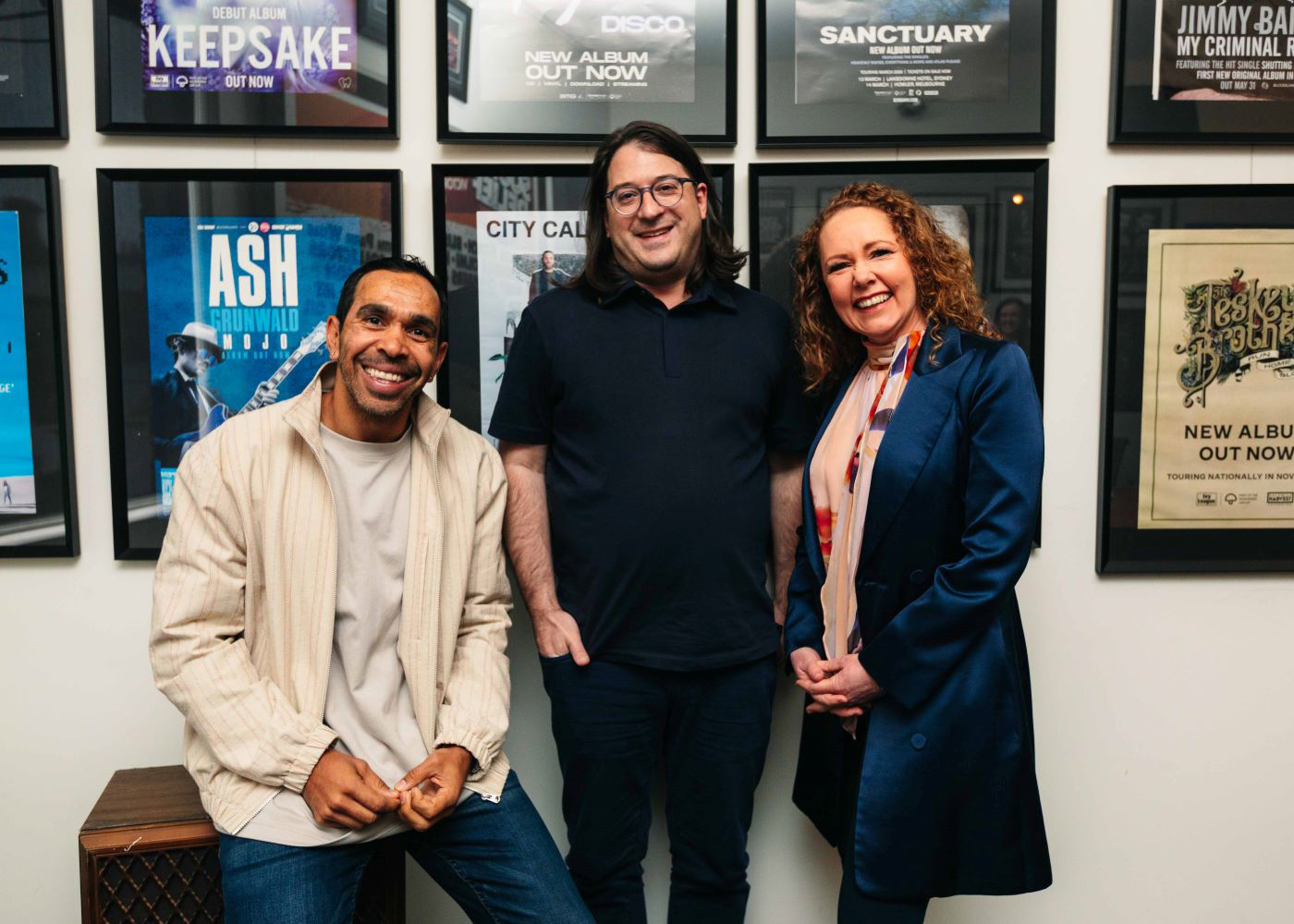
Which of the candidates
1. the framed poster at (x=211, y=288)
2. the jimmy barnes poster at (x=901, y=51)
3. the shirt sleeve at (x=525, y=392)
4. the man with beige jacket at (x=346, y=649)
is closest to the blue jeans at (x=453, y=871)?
the man with beige jacket at (x=346, y=649)

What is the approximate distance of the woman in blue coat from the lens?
4.90 ft

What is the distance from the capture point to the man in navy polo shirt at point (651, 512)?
170cm

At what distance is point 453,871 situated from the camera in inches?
62.6

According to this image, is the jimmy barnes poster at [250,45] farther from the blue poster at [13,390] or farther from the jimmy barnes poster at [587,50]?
the blue poster at [13,390]

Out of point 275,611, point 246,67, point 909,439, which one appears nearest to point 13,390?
point 246,67

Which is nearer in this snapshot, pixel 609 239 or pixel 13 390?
pixel 609 239

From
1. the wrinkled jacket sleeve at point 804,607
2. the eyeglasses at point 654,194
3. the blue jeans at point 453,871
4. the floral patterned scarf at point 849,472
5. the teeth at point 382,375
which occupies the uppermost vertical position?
the eyeglasses at point 654,194

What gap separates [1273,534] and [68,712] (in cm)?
262

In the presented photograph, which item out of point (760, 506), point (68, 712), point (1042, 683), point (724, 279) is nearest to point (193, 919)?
point (68, 712)

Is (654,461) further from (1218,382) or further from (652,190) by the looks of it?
(1218,382)

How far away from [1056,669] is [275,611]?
1.61 metres

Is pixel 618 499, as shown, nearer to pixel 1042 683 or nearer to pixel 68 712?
pixel 1042 683

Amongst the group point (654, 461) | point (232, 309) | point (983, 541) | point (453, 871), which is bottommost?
point (453, 871)

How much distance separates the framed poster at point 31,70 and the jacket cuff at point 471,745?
1.44 m
